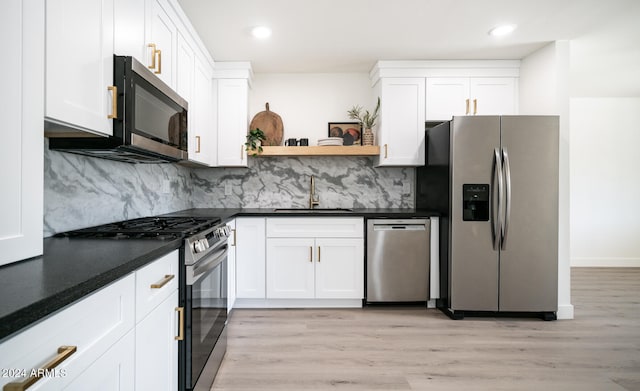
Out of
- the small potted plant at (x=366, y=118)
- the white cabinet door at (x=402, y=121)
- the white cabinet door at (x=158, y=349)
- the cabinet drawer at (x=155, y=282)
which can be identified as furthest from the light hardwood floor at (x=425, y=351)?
the small potted plant at (x=366, y=118)

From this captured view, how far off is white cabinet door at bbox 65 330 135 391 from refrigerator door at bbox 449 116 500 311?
2.54 meters

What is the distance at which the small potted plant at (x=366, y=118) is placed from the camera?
347 cm

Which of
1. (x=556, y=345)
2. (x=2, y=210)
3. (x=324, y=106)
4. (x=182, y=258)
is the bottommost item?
(x=556, y=345)

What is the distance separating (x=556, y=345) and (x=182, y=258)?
8.67 feet

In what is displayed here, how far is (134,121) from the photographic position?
60.4 inches

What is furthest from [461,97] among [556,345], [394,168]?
[556,345]

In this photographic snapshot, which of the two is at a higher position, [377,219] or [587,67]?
[587,67]

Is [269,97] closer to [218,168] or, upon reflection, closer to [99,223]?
[218,168]

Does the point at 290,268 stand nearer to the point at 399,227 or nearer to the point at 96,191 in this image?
the point at 399,227

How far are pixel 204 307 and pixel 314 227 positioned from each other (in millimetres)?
1508

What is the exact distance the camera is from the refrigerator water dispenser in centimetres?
283

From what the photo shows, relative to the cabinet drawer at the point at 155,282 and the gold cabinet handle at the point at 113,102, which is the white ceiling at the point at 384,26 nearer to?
the gold cabinet handle at the point at 113,102

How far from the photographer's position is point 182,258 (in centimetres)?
147

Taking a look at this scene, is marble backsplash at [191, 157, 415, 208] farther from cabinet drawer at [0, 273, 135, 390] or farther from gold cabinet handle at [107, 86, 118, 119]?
cabinet drawer at [0, 273, 135, 390]
